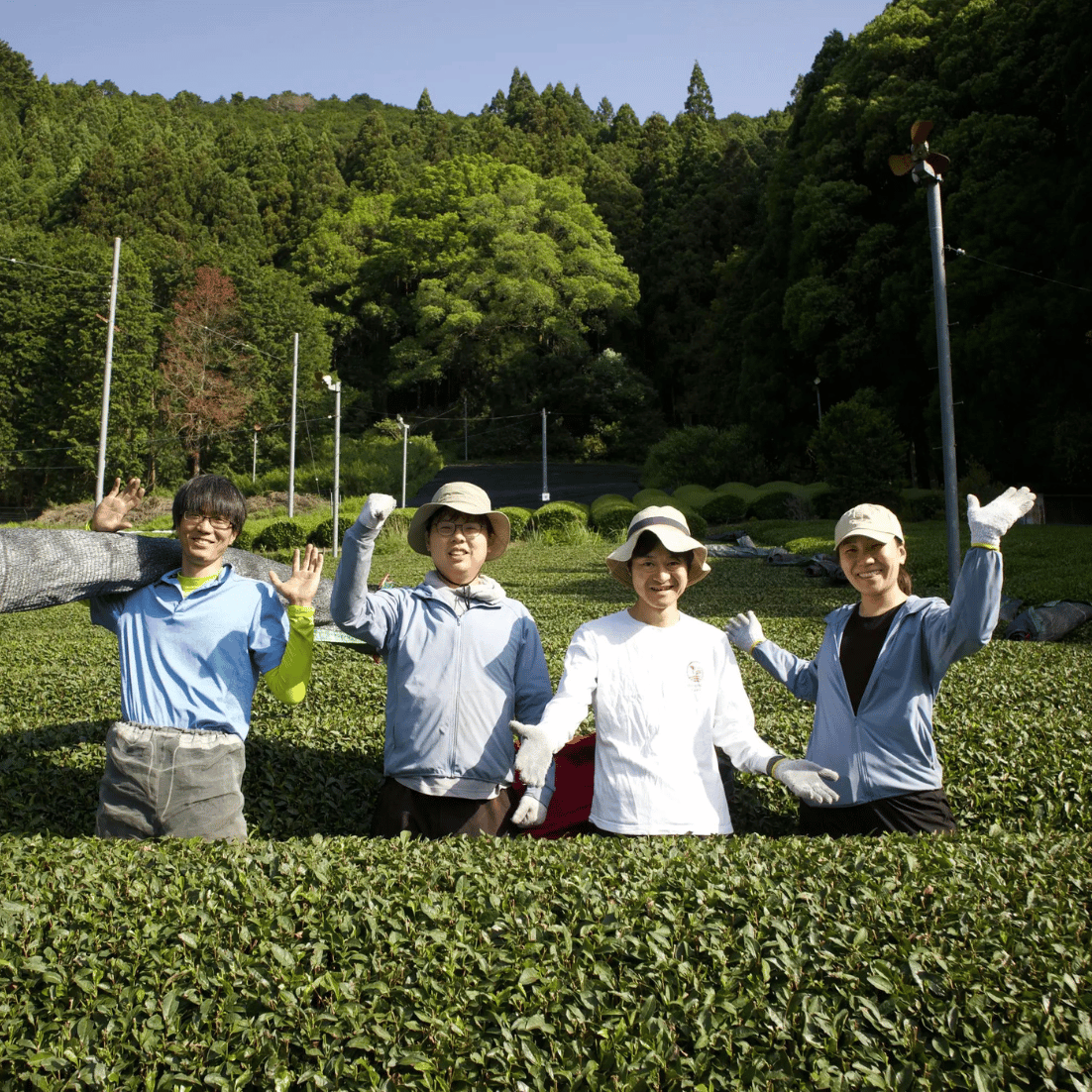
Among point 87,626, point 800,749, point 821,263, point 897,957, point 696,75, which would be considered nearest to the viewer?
point 897,957

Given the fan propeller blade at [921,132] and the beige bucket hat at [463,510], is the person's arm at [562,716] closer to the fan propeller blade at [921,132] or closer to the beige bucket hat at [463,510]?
the beige bucket hat at [463,510]

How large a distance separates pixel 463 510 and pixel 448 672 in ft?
1.76

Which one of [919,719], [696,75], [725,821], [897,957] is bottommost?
[897,957]

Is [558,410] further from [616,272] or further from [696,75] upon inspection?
[696,75]

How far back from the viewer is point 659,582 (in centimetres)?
312

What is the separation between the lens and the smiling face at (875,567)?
3357mm

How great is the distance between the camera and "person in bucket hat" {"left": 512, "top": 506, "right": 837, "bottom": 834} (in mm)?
2984

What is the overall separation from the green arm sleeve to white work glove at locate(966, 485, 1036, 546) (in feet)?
6.97

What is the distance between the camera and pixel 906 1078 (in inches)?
84.0

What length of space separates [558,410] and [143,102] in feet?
177

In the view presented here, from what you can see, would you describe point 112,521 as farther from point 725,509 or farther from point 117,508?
point 725,509

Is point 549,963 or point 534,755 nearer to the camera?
point 549,963

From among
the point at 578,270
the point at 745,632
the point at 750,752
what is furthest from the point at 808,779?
the point at 578,270

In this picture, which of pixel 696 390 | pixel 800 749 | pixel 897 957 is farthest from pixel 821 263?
pixel 897 957
